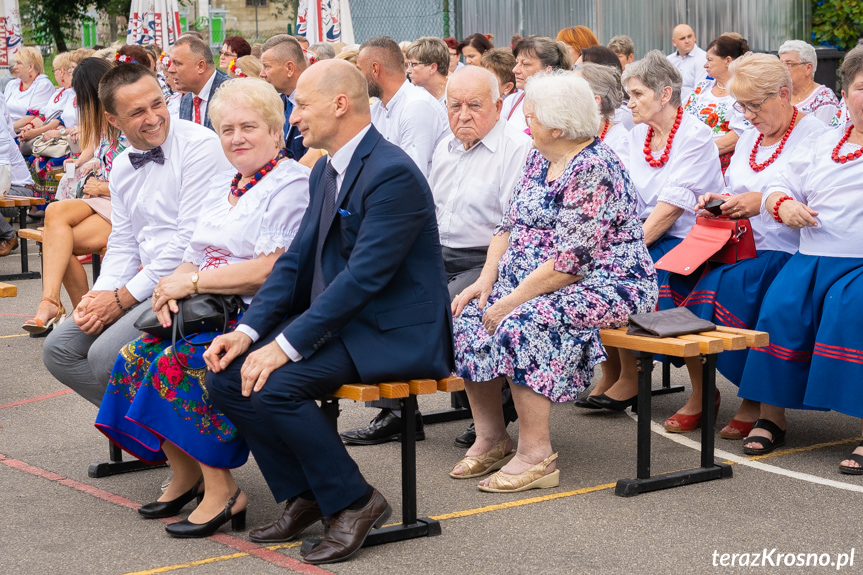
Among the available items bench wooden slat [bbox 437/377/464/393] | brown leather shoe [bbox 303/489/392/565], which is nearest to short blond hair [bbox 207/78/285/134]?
bench wooden slat [bbox 437/377/464/393]

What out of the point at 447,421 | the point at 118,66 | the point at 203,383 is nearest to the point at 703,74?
the point at 447,421

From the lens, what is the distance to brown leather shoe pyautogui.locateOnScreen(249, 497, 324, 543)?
385cm

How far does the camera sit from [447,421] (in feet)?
18.6

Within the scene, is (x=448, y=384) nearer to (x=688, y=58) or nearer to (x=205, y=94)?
(x=205, y=94)

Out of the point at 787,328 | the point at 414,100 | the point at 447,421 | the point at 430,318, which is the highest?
the point at 414,100

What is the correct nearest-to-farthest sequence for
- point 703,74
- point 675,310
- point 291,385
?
point 291,385 → point 675,310 → point 703,74

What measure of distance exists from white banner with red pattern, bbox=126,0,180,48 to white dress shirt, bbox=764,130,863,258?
12.9 meters

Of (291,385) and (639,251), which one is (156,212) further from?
(639,251)

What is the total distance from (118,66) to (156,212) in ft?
2.19

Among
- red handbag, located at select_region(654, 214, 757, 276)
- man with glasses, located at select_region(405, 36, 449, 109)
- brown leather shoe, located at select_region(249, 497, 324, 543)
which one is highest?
man with glasses, located at select_region(405, 36, 449, 109)

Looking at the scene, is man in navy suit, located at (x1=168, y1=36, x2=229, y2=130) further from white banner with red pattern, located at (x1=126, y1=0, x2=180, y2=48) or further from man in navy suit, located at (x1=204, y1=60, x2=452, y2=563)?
white banner with red pattern, located at (x1=126, y1=0, x2=180, y2=48)

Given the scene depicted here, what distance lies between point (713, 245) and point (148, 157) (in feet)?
8.87

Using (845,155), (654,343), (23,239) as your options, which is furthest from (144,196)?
(23,239)

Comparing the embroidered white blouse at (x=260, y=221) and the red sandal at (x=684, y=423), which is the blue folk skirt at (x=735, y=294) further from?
the embroidered white blouse at (x=260, y=221)
